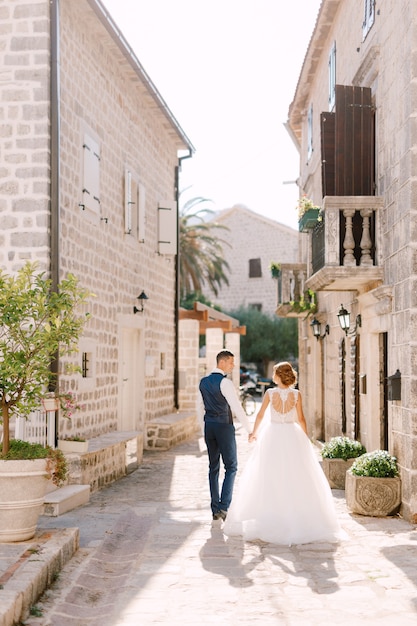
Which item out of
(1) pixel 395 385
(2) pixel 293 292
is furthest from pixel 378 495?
(2) pixel 293 292

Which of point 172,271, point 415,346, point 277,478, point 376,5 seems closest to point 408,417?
point 415,346

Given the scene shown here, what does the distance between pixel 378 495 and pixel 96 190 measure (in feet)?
20.0

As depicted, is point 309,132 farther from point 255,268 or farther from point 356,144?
point 255,268

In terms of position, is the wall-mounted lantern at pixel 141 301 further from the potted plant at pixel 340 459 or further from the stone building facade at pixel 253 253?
the stone building facade at pixel 253 253

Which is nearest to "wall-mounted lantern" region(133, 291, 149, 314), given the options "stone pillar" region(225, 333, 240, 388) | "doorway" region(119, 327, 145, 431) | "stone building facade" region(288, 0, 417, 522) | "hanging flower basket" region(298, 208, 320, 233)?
"doorway" region(119, 327, 145, 431)

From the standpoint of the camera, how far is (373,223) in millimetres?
9898

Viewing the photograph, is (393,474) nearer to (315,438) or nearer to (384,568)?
(384,568)

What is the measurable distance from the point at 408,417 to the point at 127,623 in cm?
421

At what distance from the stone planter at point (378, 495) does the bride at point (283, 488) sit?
1.06 m

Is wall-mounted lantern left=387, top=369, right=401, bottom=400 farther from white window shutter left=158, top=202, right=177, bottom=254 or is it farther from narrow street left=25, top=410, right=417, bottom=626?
white window shutter left=158, top=202, right=177, bottom=254

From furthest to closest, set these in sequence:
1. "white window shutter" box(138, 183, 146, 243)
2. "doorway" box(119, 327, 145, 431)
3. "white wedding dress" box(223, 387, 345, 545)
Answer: "white window shutter" box(138, 183, 146, 243), "doorway" box(119, 327, 145, 431), "white wedding dress" box(223, 387, 345, 545)

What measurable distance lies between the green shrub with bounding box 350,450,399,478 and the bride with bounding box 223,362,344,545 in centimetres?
113

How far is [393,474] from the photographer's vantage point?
8695 millimetres

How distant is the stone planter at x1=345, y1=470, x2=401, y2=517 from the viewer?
28.2ft
